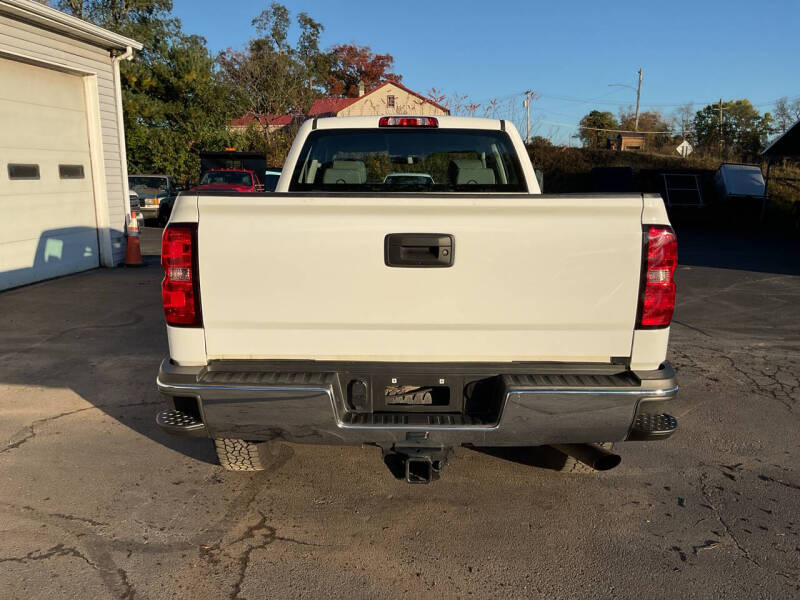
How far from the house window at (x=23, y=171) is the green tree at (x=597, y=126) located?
47253mm

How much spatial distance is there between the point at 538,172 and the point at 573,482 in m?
2.40

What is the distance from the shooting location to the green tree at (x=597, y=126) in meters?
52.5

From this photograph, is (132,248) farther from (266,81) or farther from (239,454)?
(266,81)

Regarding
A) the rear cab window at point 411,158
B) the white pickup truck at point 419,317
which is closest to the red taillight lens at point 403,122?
the rear cab window at point 411,158

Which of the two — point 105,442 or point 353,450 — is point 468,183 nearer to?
point 353,450

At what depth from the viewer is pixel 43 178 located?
9.70m

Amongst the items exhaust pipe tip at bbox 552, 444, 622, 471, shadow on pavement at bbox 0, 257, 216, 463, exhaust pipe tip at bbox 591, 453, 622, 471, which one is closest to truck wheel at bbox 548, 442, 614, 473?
exhaust pipe tip at bbox 552, 444, 622, 471

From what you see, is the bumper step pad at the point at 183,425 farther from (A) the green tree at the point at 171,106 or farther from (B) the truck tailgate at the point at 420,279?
(A) the green tree at the point at 171,106

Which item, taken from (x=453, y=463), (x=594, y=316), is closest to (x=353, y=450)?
(x=453, y=463)

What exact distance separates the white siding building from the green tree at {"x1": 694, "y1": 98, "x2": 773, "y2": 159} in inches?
1175

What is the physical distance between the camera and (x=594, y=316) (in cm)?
285

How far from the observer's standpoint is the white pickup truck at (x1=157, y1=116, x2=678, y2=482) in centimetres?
278

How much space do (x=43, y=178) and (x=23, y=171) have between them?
392 millimetres

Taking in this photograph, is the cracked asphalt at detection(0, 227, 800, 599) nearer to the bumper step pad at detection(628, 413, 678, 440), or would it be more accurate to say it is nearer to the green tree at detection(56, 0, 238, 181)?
the bumper step pad at detection(628, 413, 678, 440)
